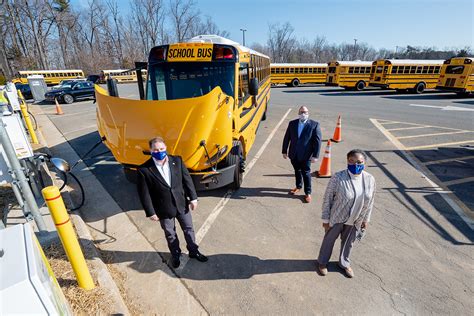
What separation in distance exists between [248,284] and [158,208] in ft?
4.78

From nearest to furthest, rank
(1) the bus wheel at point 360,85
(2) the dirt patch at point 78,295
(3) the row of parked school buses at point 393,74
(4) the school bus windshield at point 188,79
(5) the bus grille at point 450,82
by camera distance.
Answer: (2) the dirt patch at point 78,295
(4) the school bus windshield at point 188,79
(3) the row of parked school buses at point 393,74
(5) the bus grille at point 450,82
(1) the bus wheel at point 360,85

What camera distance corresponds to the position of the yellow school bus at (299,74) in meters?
28.9

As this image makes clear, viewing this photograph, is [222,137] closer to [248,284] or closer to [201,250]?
[201,250]

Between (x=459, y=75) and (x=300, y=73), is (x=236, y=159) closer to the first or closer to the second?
(x=459, y=75)

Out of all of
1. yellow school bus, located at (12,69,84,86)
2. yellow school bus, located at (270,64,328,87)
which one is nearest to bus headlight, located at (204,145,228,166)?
yellow school bus, located at (270,64,328,87)

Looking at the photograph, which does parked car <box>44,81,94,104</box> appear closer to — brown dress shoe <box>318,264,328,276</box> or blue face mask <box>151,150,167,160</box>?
blue face mask <box>151,150,167,160</box>

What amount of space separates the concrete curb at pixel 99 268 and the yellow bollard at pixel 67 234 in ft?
0.52

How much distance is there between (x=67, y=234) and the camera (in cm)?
258

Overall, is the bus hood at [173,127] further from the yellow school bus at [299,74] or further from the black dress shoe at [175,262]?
the yellow school bus at [299,74]

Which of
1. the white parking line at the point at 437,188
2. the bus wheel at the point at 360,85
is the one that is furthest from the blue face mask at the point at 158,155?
the bus wheel at the point at 360,85

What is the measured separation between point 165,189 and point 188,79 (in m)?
2.92

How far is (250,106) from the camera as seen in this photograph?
6.34 metres

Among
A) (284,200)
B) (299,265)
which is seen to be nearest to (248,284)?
(299,265)

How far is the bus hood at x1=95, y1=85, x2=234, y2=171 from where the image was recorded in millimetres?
3682
